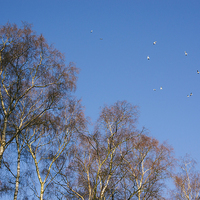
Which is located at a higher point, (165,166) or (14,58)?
(14,58)

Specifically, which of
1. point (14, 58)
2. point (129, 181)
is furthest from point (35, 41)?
point (129, 181)

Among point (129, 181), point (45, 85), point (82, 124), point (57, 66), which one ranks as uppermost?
point (57, 66)

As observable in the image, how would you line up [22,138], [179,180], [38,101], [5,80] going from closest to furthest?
[5,80]
[22,138]
[38,101]
[179,180]

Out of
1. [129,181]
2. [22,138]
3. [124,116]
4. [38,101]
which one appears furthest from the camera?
[129,181]

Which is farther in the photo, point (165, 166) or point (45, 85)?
point (165, 166)

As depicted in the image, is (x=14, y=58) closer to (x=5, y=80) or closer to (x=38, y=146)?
(x=5, y=80)

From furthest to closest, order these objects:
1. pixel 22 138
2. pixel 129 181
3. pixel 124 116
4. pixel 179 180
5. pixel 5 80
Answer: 1. pixel 179 180
2. pixel 129 181
3. pixel 124 116
4. pixel 22 138
5. pixel 5 80

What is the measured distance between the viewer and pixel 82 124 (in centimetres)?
1661

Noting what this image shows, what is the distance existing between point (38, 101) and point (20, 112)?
1.17 meters

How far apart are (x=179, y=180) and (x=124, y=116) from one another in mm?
9997

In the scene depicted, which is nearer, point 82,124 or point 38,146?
point 38,146

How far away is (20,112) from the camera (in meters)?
16.2

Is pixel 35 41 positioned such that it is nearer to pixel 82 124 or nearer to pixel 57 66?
pixel 57 66

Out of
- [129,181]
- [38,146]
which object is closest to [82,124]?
[38,146]
